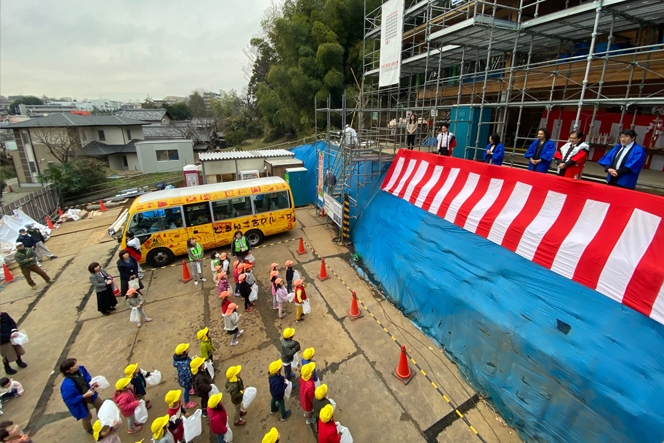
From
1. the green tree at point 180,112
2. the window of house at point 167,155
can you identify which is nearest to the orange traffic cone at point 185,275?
the window of house at point 167,155

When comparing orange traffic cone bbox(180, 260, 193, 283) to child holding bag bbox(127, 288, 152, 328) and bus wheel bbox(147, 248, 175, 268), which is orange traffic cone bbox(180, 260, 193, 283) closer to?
bus wheel bbox(147, 248, 175, 268)

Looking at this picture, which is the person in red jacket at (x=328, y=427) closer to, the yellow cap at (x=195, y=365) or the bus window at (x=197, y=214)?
the yellow cap at (x=195, y=365)

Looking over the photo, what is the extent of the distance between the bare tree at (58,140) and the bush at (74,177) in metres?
7.83

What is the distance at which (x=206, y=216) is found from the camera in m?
10.3

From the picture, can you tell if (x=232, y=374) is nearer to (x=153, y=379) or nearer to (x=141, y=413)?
(x=141, y=413)

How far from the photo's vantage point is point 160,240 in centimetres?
987

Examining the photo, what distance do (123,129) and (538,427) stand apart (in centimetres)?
3899

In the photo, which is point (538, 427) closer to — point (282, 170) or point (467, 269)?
point (467, 269)

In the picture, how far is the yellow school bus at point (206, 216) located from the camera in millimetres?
9648

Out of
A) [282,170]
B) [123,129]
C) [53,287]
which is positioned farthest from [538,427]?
[123,129]

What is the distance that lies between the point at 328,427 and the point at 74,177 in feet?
77.1

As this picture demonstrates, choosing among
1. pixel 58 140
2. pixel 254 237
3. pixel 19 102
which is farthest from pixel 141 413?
pixel 19 102

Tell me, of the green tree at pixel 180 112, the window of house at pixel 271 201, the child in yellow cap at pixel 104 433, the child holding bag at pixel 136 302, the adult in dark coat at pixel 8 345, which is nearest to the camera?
the child in yellow cap at pixel 104 433

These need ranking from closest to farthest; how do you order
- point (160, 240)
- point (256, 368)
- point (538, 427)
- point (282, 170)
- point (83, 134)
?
point (538, 427), point (256, 368), point (160, 240), point (282, 170), point (83, 134)
